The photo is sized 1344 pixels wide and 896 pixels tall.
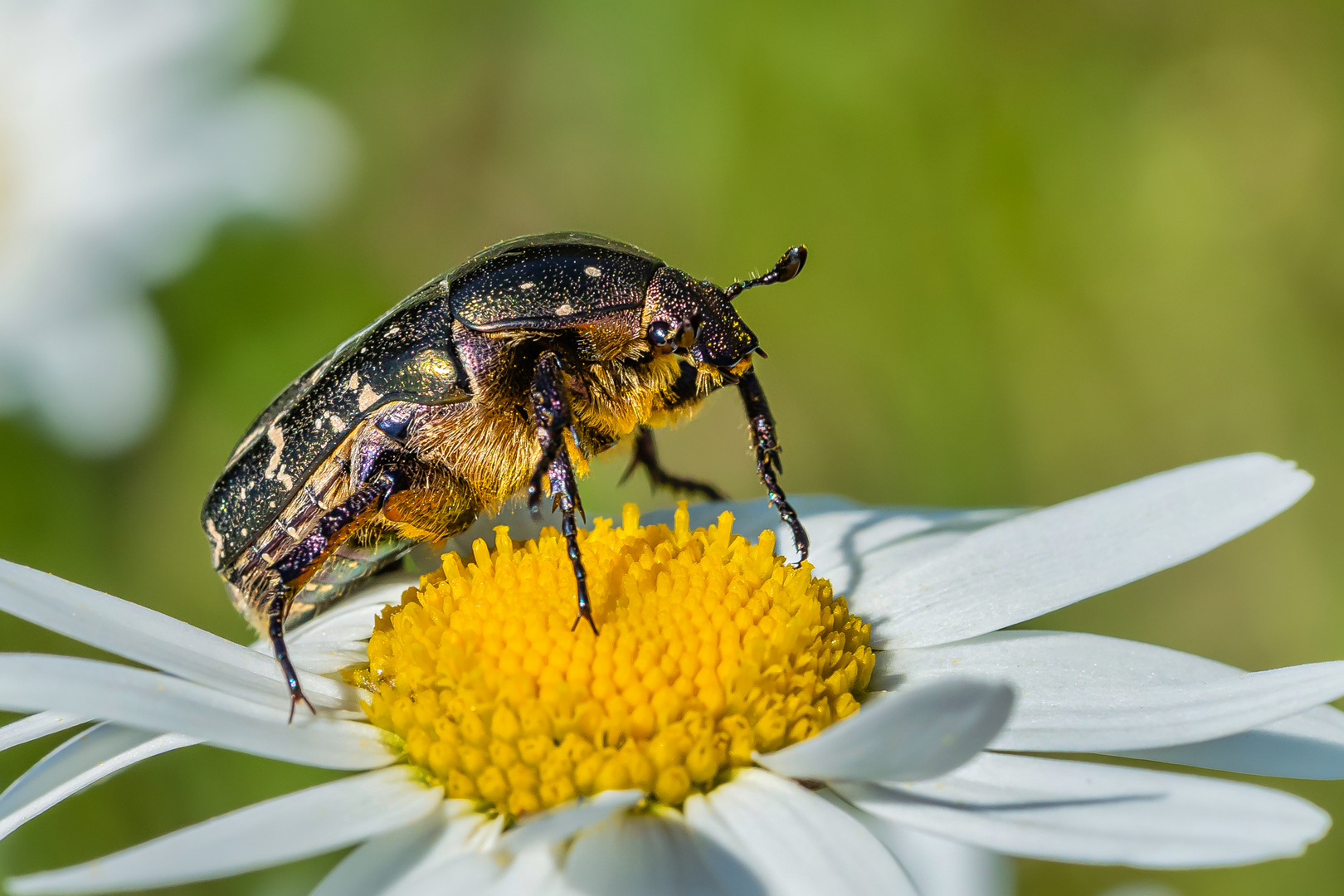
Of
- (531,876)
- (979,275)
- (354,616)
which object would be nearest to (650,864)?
(531,876)

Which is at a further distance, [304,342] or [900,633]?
[304,342]

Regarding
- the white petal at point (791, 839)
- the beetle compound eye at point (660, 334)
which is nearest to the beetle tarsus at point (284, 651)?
the white petal at point (791, 839)

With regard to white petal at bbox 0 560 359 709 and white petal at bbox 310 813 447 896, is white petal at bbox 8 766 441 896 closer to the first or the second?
white petal at bbox 310 813 447 896

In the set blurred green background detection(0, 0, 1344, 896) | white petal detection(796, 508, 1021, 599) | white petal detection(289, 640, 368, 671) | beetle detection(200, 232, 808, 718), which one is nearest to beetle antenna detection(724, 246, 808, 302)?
beetle detection(200, 232, 808, 718)

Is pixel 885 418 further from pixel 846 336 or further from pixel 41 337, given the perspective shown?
pixel 41 337

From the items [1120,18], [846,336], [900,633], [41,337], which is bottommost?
[900,633]

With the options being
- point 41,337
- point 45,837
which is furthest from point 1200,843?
point 41,337
